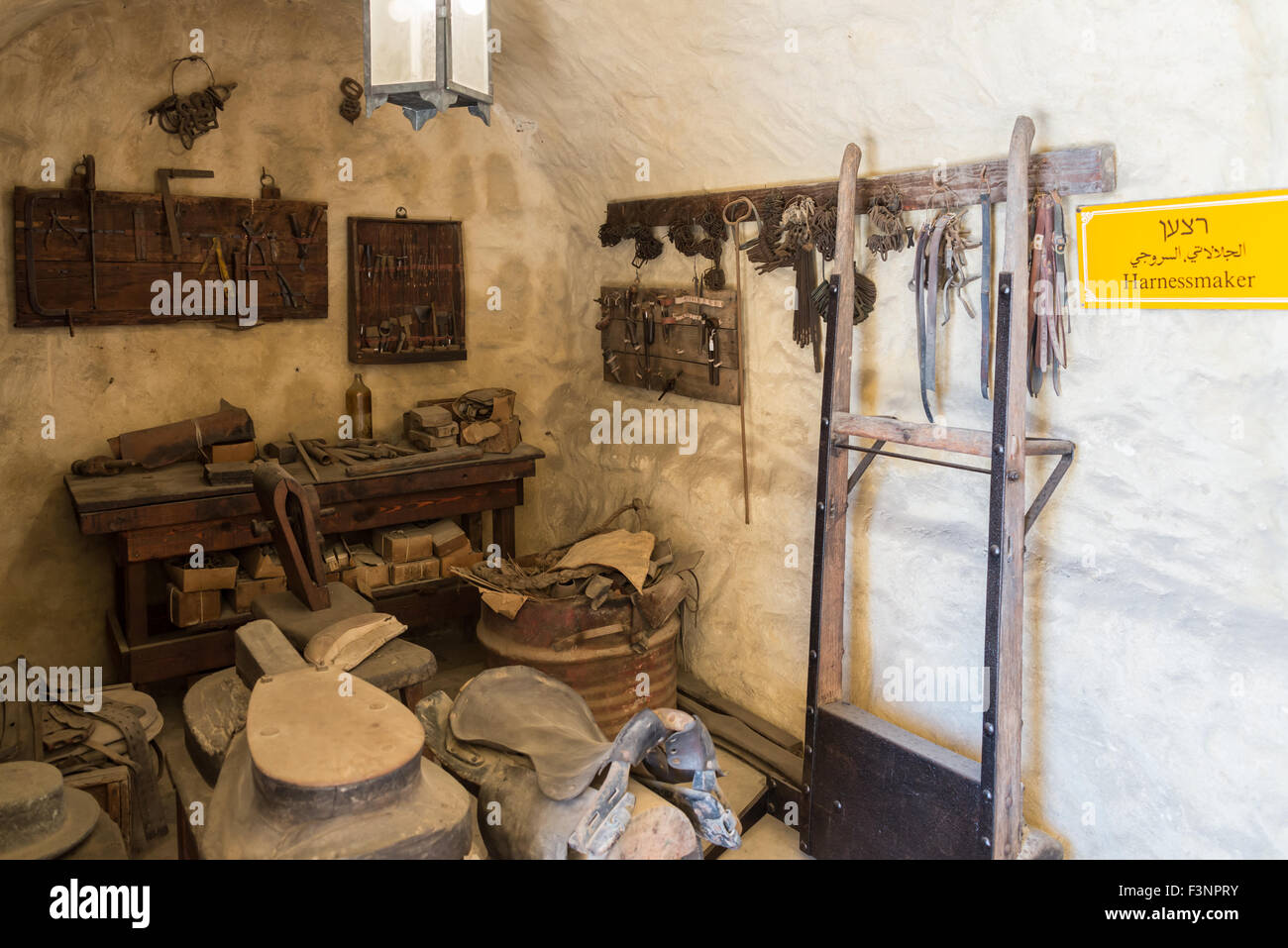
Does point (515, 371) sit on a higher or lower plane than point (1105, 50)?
lower

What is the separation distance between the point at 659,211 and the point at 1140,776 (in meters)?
3.22

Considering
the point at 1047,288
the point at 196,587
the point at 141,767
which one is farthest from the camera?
the point at 196,587

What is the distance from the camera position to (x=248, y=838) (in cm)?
159

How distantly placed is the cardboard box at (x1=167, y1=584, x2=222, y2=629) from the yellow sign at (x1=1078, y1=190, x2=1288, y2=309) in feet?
12.6

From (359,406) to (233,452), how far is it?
80 cm

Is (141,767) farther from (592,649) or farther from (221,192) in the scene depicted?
(221,192)

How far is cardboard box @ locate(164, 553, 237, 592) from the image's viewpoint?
14.6 feet

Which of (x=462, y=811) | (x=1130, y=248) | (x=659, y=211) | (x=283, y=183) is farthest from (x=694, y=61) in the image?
(x=462, y=811)

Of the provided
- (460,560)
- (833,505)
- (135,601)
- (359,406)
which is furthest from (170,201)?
(833,505)

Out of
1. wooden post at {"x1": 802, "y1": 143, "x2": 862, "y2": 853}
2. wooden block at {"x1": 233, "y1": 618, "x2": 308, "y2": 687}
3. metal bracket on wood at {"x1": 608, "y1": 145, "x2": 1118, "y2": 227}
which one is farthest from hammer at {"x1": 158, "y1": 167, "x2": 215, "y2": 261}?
wooden post at {"x1": 802, "y1": 143, "x2": 862, "y2": 853}

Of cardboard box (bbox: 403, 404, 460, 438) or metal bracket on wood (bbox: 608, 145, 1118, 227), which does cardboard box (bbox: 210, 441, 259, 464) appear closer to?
cardboard box (bbox: 403, 404, 460, 438)

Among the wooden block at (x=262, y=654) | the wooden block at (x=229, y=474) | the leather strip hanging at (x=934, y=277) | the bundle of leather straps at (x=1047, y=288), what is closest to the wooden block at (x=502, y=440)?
the wooden block at (x=229, y=474)

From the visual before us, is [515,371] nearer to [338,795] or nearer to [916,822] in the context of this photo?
[916,822]

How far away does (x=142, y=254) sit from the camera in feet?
15.5
